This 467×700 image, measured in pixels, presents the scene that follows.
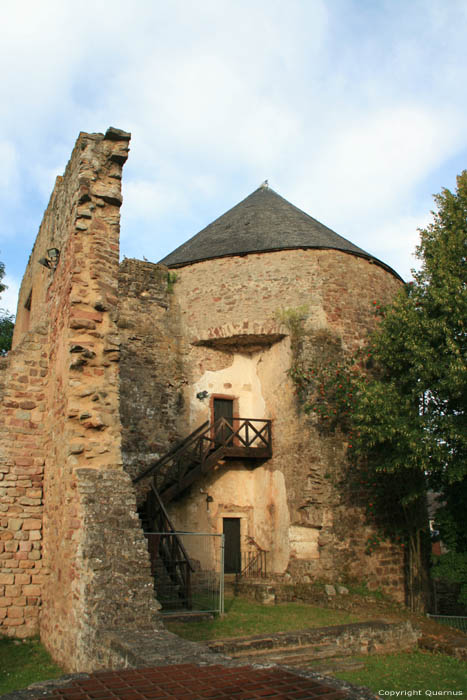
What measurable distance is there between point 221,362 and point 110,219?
758 centimetres

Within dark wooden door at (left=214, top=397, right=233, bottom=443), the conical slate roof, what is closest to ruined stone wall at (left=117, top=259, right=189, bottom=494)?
dark wooden door at (left=214, top=397, right=233, bottom=443)

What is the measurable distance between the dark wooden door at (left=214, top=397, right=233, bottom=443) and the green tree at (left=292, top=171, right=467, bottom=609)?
2656 mm

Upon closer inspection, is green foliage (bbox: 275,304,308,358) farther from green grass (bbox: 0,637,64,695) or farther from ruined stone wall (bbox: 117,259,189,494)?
green grass (bbox: 0,637,64,695)

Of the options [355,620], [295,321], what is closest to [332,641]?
[355,620]

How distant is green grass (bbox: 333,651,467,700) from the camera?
637 centimetres

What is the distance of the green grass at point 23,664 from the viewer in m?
5.68

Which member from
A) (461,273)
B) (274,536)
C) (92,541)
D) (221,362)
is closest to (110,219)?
(92,541)

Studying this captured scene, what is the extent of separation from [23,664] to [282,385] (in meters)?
8.57

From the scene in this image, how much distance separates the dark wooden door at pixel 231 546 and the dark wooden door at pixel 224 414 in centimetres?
204

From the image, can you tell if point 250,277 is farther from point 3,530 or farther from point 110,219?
point 3,530

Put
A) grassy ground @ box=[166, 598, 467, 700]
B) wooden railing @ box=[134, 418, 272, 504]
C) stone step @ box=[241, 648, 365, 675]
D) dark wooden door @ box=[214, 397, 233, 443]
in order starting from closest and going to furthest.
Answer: grassy ground @ box=[166, 598, 467, 700] → stone step @ box=[241, 648, 365, 675] → wooden railing @ box=[134, 418, 272, 504] → dark wooden door @ box=[214, 397, 233, 443]

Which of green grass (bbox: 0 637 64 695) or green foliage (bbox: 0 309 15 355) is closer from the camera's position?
green grass (bbox: 0 637 64 695)

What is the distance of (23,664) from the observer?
20.5 feet

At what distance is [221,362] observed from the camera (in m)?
14.7
